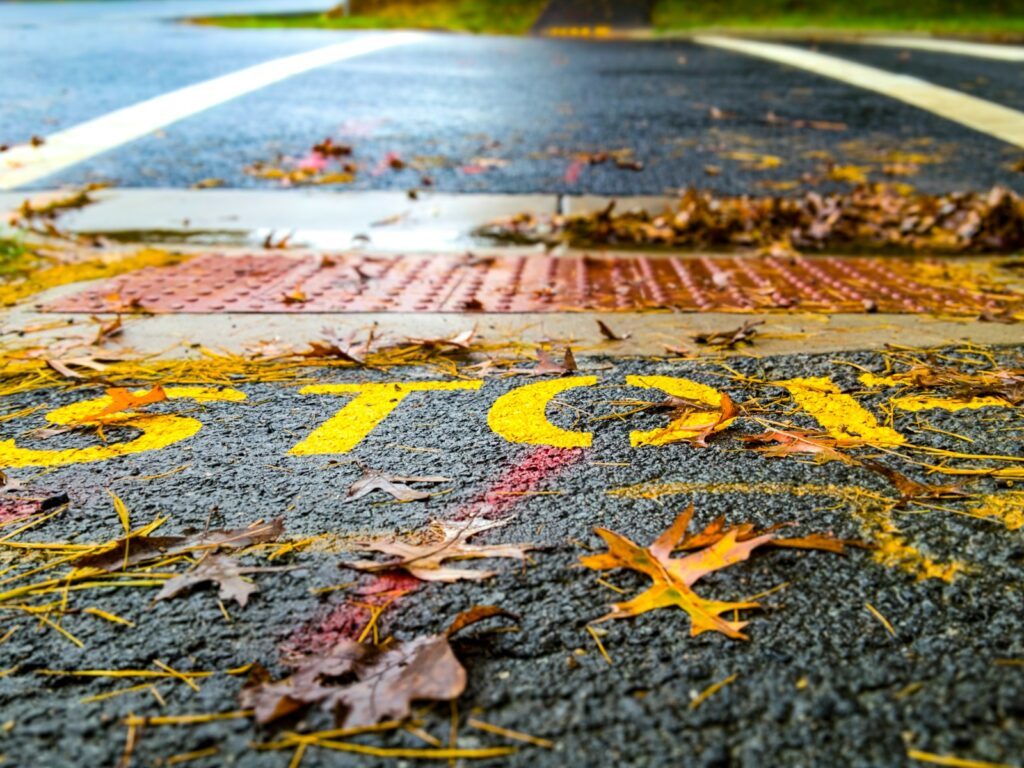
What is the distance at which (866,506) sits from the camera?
5.60 feet

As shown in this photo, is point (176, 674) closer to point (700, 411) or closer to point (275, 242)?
point (700, 411)

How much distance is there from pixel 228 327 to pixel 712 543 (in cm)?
190

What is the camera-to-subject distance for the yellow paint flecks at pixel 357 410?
6.78 feet

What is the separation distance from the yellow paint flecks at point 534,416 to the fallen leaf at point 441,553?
422 millimetres

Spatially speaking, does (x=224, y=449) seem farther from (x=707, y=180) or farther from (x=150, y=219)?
(x=707, y=180)

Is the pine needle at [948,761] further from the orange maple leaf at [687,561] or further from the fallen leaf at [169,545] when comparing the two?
the fallen leaf at [169,545]

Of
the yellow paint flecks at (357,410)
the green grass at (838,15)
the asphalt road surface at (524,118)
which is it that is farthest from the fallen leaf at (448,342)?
the green grass at (838,15)

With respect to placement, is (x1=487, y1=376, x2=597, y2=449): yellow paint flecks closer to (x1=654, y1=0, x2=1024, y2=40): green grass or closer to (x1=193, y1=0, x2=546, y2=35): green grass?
(x1=654, y1=0, x2=1024, y2=40): green grass

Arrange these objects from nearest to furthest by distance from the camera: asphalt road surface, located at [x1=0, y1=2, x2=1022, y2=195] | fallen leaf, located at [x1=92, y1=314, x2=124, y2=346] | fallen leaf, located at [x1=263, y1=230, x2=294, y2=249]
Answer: fallen leaf, located at [x1=92, y1=314, x2=124, y2=346] → fallen leaf, located at [x1=263, y1=230, x2=294, y2=249] → asphalt road surface, located at [x1=0, y1=2, x2=1022, y2=195]

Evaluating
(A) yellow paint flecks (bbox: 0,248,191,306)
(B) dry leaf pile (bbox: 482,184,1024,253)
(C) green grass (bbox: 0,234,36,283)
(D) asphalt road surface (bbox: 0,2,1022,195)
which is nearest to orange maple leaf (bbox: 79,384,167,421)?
(A) yellow paint flecks (bbox: 0,248,191,306)

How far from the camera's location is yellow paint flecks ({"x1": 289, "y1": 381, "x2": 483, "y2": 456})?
6.78 feet

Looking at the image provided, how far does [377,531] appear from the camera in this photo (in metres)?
1.68

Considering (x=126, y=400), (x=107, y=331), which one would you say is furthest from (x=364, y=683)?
(x=107, y=331)

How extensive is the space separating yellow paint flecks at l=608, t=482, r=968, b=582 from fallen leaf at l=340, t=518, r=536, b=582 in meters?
0.31
